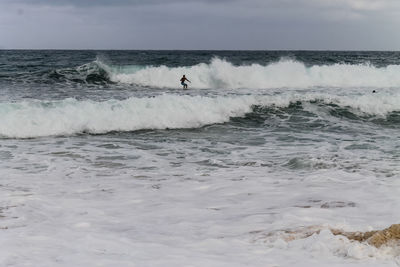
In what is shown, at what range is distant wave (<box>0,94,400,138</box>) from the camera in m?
12.7

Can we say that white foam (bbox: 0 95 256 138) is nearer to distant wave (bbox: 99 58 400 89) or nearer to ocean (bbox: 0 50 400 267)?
ocean (bbox: 0 50 400 267)

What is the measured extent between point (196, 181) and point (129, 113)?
7647 millimetres

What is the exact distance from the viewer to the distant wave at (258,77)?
27719 mm

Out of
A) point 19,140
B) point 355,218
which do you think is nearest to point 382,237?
point 355,218

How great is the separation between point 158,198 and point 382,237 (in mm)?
3113

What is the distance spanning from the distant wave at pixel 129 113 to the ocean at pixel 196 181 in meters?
0.05

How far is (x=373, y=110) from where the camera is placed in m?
17.6

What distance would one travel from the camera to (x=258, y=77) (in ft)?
92.8

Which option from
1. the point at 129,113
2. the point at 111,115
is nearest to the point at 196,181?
the point at 111,115

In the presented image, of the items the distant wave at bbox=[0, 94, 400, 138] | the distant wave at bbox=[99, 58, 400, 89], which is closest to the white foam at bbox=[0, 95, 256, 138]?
the distant wave at bbox=[0, 94, 400, 138]

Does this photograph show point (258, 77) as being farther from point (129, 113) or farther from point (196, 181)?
point (196, 181)

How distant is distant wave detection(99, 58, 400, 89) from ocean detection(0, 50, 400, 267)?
9.54 m

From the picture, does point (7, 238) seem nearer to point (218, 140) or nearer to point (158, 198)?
point (158, 198)

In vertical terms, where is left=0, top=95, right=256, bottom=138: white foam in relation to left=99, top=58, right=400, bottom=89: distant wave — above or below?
below
